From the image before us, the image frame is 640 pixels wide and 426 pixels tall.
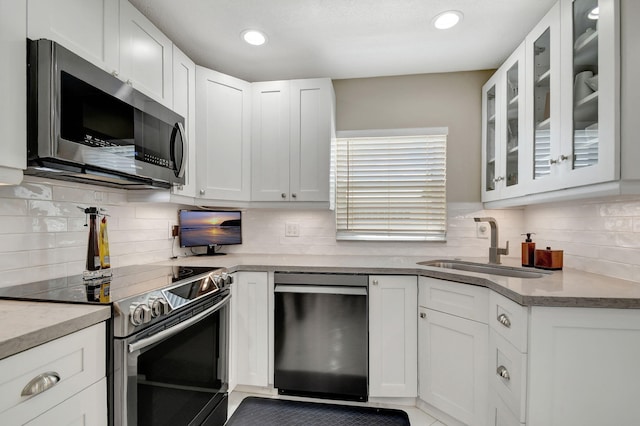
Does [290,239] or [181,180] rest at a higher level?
[181,180]

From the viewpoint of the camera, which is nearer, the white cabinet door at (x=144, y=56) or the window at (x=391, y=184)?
the white cabinet door at (x=144, y=56)

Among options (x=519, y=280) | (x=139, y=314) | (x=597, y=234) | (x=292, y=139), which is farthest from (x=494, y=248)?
(x=139, y=314)

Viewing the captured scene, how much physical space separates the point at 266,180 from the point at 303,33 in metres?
1.04

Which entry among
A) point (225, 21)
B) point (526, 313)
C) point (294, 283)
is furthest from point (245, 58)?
point (526, 313)

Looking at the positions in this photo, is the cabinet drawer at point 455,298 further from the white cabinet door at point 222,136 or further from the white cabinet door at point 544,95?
the white cabinet door at point 222,136

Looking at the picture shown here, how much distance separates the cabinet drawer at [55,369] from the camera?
2.51ft

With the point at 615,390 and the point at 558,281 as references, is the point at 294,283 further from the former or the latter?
the point at 615,390

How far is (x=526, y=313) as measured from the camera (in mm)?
1257

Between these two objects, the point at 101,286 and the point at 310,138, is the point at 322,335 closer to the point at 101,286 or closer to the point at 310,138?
the point at 101,286

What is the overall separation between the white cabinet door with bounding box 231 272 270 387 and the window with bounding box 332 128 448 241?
86cm

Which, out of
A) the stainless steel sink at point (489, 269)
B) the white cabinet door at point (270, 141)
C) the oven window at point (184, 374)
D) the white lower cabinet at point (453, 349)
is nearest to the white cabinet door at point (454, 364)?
the white lower cabinet at point (453, 349)

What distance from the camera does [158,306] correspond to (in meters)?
1.21

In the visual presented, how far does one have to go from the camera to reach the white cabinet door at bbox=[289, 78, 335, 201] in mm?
2332

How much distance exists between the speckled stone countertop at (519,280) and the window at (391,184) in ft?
1.06
